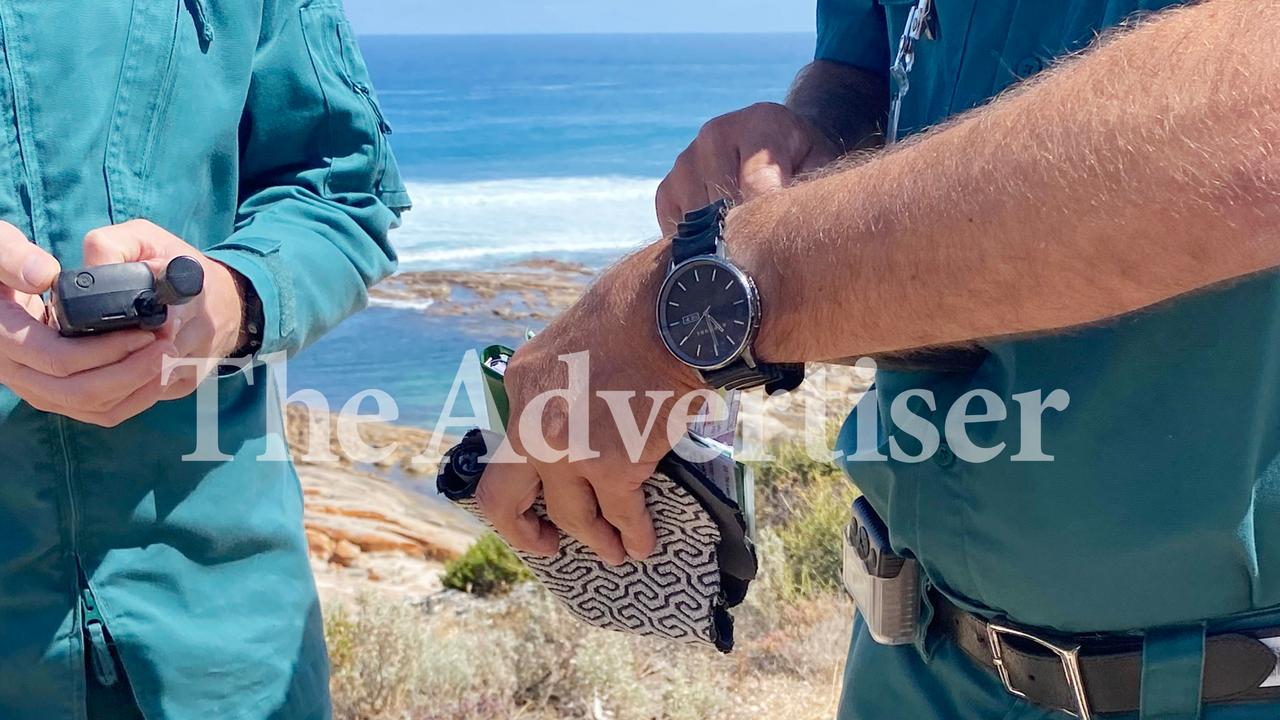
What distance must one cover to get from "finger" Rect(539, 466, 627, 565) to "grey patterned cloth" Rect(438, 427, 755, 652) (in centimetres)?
5

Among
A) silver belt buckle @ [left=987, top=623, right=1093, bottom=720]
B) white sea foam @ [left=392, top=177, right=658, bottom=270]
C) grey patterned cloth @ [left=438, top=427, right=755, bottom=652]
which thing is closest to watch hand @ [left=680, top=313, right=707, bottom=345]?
grey patterned cloth @ [left=438, top=427, right=755, bottom=652]

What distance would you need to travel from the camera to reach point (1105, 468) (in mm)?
1172

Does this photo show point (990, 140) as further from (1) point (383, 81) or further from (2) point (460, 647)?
(1) point (383, 81)

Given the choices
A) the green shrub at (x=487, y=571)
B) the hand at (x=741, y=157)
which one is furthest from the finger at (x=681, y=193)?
the green shrub at (x=487, y=571)

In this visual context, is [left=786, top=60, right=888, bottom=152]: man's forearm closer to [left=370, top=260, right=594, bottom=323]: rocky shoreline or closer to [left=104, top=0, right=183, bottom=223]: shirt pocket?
[left=104, top=0, right=183, bottom=223]: shirt pocket

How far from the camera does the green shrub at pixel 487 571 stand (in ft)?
20.3

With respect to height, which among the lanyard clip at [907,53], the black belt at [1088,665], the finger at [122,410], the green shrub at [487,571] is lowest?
the green shrub at [487,571]

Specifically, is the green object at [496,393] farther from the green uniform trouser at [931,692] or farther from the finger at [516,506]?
the green uniform trouser at [931,692]

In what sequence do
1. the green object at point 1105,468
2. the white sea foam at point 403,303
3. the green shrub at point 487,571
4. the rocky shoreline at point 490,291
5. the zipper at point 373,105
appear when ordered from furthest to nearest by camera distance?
the white sea foam at point 403,303 → the rocky shoreline at point 490,291 → the green shrub at point 487,571 → the zipper at point 373,105 → the green object at point 1105,468

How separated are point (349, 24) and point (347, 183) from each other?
30 cm

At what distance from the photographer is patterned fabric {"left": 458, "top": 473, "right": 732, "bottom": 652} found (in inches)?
53.0

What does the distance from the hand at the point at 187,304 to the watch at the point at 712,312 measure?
0.68 meters

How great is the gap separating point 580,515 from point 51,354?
70 centimetres

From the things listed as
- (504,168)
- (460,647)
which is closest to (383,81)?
(504,168)
